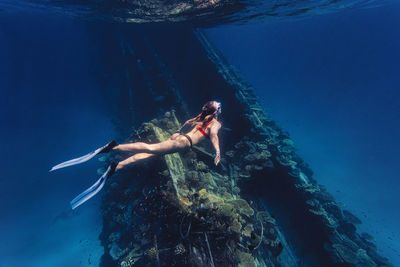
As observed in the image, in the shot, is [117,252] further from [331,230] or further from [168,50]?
[168,50]

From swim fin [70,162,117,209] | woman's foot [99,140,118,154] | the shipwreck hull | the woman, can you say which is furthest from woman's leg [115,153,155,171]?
the shipwreck hull

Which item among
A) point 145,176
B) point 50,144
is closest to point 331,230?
point 145,176

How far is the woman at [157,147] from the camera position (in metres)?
3.81

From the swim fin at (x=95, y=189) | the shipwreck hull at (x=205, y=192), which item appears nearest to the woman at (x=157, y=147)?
the swim fin at (x=95, y=189)

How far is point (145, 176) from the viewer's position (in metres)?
6.95

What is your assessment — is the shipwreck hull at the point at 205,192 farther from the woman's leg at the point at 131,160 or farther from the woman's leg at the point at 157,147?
the woman's leg at the point at 157,147

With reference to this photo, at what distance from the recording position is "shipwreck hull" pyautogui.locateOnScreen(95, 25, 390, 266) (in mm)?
4398

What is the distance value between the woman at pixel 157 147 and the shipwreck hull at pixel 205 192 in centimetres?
136

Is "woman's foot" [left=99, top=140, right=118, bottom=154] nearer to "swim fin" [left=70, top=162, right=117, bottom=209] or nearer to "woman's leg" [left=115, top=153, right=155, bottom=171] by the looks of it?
"swim fin" [left=70, top=162, right=117, bottom=209]

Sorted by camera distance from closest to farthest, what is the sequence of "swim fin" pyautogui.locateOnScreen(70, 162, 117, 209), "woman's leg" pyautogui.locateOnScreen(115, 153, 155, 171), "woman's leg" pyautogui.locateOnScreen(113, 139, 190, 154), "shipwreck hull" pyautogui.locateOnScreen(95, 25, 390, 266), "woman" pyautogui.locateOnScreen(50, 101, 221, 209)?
1. "swim fin" pyautogui.locateOnScreen(70, 162, 117, 209)
2. "woman" pyautogui.locateOnScreen(50, 101, 221, 209)
3. "woman's leg" pyautogui.locateOnScreen(113, 139, 190, 154)
4. "woman's leg" pyautogui.locateOnScreen(115, 153, 155, 171)
5. "shipwreck hull" pyautogui.locateOnScreen(95, 25, 390, 266)

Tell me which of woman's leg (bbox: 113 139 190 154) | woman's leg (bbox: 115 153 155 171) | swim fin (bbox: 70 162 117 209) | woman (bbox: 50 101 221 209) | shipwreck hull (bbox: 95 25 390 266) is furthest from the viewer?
shipwreck hull (bbox: 95 25 390 266)

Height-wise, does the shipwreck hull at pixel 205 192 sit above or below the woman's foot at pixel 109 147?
below

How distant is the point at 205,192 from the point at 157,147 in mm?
2169

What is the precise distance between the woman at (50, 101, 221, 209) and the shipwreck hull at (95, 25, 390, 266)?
4.47 ft
